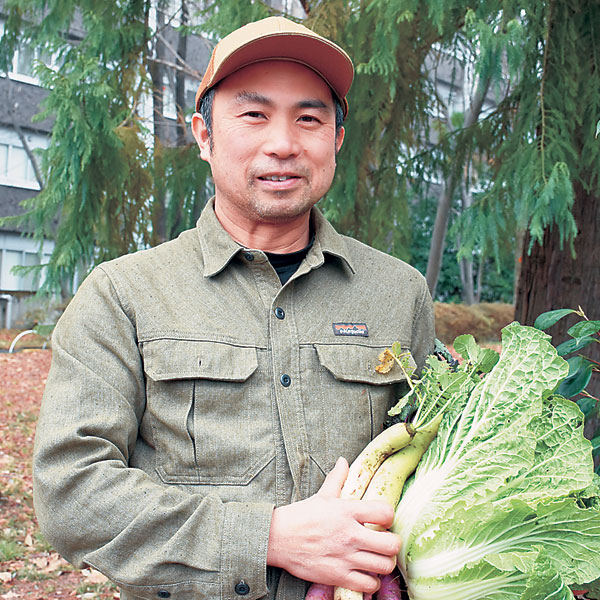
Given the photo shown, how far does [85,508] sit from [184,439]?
292 millimetres

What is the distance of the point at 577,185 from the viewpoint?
4094 mm

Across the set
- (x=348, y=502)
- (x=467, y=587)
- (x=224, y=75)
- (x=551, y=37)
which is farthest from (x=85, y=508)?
(x=551, y=37)

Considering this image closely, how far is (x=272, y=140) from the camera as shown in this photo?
198cm

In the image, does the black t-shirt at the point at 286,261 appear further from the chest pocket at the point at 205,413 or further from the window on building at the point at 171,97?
the window on building at the point at 171,97

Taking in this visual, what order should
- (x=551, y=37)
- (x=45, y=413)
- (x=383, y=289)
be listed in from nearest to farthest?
(x=45, y=413)
(x=383, y=289)
(x=551, y=37)

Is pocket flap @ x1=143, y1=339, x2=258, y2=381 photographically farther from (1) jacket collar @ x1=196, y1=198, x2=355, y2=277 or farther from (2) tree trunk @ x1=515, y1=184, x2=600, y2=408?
(2) tree trunk @ x1=515, y1=184, x2=600, y2=408

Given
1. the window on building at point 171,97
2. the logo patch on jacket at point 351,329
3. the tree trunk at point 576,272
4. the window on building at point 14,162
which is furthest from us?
the window on building at point 14,162

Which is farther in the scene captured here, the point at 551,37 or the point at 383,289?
the point at 551,37

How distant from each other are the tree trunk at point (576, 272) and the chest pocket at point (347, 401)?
7.73 ft

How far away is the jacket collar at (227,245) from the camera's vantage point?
2.06m

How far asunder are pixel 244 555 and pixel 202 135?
1248 mm

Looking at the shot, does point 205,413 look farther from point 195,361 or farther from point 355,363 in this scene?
point 355,363

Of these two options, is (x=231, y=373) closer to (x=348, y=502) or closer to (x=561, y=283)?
(x=348, y=502)

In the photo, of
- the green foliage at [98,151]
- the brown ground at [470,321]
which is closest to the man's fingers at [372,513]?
the green foliage at [98,151]
